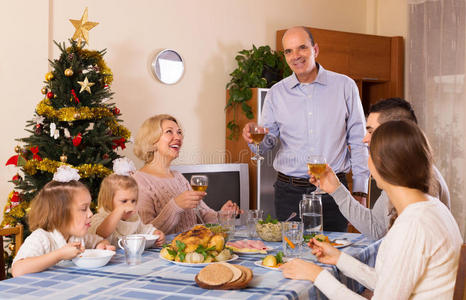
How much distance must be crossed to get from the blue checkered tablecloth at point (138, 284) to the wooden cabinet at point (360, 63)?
3015 millimetres

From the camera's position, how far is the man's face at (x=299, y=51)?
3264 millimetres

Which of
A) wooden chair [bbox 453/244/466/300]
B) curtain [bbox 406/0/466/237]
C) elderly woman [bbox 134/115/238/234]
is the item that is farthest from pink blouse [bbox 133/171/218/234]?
curtain [bbox 406/0/466/237]

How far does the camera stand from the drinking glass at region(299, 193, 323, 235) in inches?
89.6

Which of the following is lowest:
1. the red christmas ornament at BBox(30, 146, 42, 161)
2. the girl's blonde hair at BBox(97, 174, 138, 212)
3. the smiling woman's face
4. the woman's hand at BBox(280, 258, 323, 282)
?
the woman's hand at BBox(280, 258, 323, 282)

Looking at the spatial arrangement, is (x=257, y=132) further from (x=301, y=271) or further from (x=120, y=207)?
(x=301, y=271)

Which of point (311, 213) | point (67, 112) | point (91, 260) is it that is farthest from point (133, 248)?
point (67, 112)

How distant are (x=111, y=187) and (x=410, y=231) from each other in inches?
49.8

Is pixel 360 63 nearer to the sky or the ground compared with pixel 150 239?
nearer to the sky

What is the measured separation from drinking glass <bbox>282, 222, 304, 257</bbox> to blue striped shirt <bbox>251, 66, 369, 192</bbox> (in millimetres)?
1301

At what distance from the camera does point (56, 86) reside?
130 inches

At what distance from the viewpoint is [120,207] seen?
212 cm

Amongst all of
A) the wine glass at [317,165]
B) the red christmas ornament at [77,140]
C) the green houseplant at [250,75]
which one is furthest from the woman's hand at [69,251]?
the green houseplant at [250,75]

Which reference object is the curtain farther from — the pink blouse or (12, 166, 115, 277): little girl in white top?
(12, 166, 115, 277): little girl in white top

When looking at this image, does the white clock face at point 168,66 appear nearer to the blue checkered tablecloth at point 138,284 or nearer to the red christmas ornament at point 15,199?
the red christmas ornament at point 15,199
